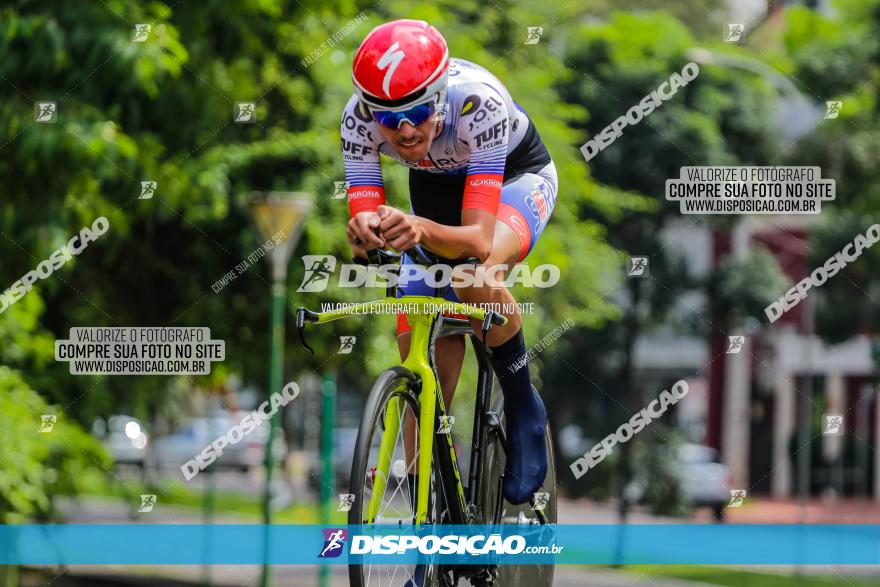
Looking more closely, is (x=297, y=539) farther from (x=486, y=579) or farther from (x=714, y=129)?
(x=714, y=129)

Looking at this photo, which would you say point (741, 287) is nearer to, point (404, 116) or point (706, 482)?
point (706, 482)

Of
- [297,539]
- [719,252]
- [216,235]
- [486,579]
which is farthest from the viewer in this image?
[719,252]

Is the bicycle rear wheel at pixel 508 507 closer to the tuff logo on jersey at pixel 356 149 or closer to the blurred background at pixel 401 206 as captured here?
the tuff logo on jersey at pixel 356 149

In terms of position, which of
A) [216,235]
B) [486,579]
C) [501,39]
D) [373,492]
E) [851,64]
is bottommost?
[486,579]

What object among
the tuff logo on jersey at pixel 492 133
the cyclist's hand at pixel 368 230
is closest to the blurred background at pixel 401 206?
the tuff logo on jersey at pixel 492 133

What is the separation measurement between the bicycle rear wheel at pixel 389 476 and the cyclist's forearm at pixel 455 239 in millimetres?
367

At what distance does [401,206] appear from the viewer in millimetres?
10969

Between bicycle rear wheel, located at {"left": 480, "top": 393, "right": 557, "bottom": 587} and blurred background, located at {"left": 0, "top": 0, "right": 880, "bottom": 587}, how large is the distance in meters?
3.89

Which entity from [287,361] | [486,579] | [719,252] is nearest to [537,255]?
[287,361]

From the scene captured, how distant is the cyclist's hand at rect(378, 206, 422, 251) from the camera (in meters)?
3.68

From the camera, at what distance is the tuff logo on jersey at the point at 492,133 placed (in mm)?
4148

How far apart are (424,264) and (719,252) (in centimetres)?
3382

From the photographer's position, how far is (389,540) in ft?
12.4

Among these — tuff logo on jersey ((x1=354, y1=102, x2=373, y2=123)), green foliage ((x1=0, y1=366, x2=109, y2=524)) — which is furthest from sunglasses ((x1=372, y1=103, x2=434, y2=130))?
green foliage ((x1=0, y1=366, x2=109, y2=524))
